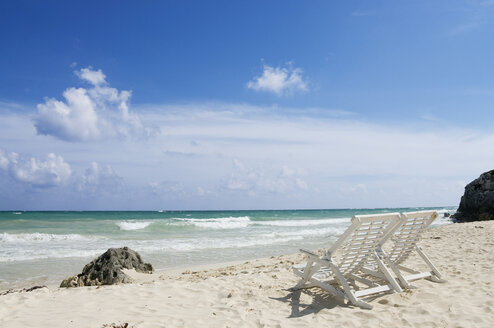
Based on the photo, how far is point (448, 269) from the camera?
22.7 feet

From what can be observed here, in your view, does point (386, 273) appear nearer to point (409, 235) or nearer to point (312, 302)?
point (409, 235)

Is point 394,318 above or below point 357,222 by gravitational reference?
below

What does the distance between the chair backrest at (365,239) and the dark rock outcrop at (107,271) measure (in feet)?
15.6

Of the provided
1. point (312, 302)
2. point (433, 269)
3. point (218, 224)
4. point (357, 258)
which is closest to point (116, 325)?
point (312, 302)

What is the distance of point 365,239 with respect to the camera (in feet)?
16.0

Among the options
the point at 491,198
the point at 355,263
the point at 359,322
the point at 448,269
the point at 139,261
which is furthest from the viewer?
the point at 491,198

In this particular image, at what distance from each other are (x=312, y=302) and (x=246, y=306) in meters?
0.92

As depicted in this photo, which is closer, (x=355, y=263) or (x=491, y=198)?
(x=355, y=263)

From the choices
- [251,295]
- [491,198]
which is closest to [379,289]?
[251,295]

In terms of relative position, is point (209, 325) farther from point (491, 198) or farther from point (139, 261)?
point (491, 198)

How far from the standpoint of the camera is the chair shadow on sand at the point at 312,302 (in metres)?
4.69

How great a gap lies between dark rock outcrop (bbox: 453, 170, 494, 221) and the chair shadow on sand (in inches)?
1091

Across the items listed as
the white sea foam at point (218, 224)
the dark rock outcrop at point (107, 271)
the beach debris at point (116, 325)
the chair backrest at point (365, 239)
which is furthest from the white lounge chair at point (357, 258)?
the white sea foam at point (218, 224)

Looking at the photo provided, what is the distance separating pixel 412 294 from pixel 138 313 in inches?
151
